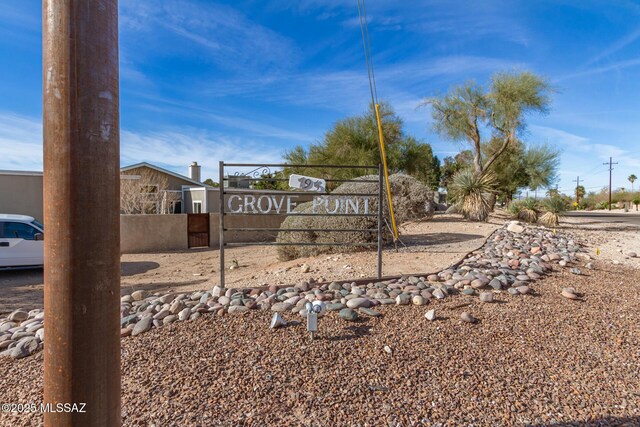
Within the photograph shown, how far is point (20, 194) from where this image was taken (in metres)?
17.6

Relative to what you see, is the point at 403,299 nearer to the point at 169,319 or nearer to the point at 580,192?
the point at 169,319

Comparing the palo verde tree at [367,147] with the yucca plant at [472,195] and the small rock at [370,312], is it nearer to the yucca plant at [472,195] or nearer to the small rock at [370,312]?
the yucca plant at [472,195]

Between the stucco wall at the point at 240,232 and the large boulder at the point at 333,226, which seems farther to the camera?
the stucco wall at the point at 240,232

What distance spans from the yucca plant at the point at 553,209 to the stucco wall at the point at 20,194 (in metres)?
22.8

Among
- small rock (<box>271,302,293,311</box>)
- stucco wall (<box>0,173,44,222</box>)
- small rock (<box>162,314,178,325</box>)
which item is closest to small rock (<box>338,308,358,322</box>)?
small rock (<box>271,302,293,311</box>)

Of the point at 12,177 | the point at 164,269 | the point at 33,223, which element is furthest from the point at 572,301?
the point at 12,177

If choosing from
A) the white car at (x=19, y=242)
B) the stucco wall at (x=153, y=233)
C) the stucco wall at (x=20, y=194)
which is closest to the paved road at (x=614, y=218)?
the stucco wall at (x=153, y=233)

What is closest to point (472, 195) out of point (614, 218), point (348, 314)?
point (348, 314)

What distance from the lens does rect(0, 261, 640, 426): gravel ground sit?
2666 millimetres

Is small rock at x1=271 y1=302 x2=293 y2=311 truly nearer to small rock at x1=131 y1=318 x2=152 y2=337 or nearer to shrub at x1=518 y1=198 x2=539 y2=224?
small rock at x1=131 y1=318 x2=152 y2=337

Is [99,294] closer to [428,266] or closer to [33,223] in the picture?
[428,266]

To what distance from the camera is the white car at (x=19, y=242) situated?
9641mm

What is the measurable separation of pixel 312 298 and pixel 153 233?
11566 millimetres

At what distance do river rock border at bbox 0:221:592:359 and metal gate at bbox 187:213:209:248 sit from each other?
31.7 ft
